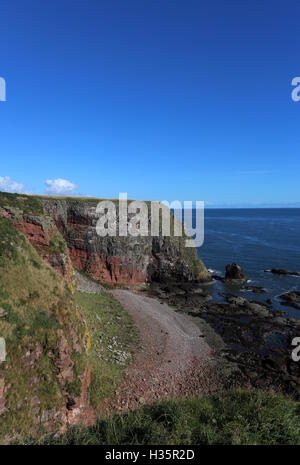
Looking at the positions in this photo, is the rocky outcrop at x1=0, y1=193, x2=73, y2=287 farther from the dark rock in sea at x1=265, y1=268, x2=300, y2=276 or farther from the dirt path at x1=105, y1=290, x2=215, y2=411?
the dark rock in sea at x1=265, y1=268, x2=300, y2=276

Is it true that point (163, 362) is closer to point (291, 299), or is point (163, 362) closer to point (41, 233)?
point (41, 233)

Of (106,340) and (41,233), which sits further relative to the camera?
(106,340)

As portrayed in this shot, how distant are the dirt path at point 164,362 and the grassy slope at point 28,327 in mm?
6432

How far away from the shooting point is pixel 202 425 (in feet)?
25.4

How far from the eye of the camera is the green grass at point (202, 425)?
23.3 ft

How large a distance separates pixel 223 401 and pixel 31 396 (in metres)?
9.77

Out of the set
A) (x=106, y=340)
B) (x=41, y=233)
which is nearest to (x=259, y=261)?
(x=106, y=340)

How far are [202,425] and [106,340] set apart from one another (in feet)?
68.0

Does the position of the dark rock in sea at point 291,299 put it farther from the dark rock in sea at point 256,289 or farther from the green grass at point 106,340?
Result: the green grass at point 106,340

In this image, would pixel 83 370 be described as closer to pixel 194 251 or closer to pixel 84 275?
pixel 84 275

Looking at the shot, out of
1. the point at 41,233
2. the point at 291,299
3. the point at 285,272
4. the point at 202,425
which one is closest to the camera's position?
the point at 202,425

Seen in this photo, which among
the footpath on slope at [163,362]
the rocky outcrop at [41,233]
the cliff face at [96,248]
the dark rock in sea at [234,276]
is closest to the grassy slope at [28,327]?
the rocky outcrop at [41,233]

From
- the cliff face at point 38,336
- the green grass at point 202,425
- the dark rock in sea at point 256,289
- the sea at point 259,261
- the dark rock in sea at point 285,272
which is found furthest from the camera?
the dark rock in sea at point 285,272

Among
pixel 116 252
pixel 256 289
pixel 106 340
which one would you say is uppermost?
pixel 116 252
